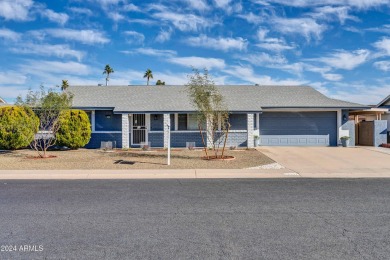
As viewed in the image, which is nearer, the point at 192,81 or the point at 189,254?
the point at 189,254

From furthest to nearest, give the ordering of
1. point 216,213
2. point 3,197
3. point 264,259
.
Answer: point 3,197, point 216,213, point 264,259

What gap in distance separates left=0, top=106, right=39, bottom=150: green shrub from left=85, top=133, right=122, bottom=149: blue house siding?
400 cm

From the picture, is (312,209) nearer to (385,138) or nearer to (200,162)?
(200,162)

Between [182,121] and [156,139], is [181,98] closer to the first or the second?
[182,121]

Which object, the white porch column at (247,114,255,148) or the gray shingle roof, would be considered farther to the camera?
the gray shingle roof

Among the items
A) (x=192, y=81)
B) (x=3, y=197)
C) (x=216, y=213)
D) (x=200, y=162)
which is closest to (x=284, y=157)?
(x=200, y=162)

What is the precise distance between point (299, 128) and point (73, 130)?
14956 mm

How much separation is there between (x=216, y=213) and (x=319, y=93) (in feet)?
72.2

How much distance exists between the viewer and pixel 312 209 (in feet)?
24.6

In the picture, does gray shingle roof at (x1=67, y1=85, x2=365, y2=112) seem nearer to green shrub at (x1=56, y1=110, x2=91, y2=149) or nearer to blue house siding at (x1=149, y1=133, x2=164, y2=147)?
blue house siding at (x1=149, y1=133, x2=164, y2=147)

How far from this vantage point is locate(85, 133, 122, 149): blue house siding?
22.8 m

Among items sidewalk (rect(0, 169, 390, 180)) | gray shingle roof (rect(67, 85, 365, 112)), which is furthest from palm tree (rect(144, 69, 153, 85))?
sidewalk (rect(0, 169, 390, 180))

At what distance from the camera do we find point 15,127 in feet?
65.0

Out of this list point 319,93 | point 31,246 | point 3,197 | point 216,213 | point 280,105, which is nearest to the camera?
point 31,246
